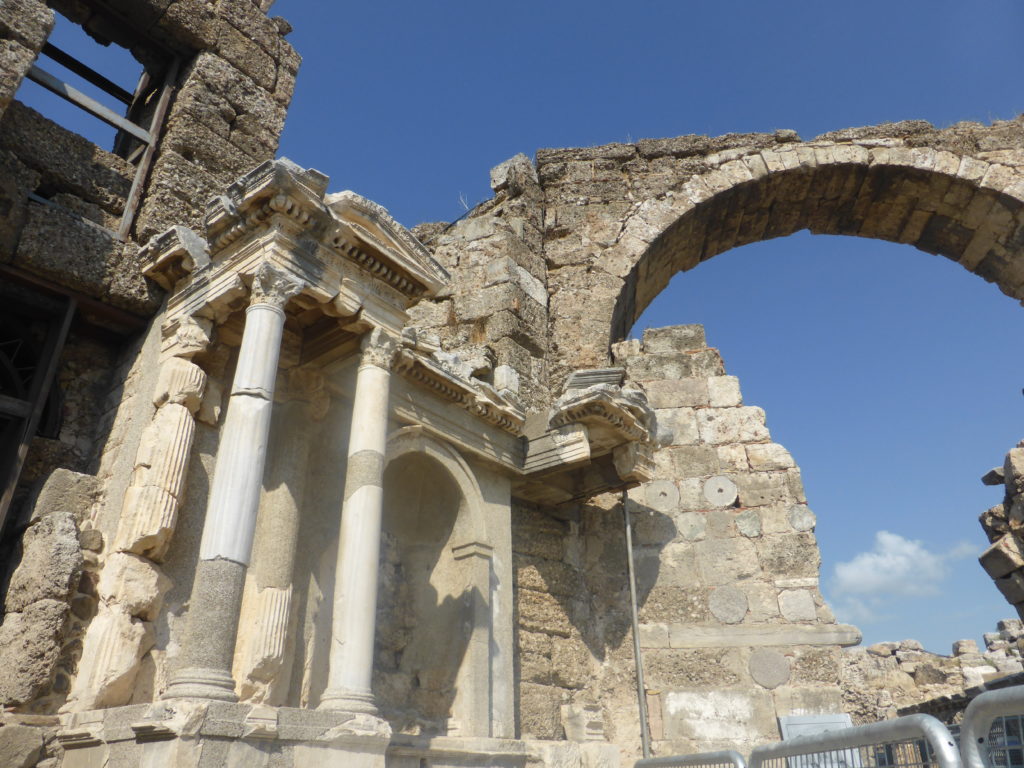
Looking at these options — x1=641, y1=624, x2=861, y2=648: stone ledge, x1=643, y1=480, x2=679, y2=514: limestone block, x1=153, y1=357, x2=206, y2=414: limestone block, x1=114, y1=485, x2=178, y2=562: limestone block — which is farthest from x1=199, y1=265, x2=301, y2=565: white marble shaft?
x1=643, y1=480, x2=679, y2=514: limestone block

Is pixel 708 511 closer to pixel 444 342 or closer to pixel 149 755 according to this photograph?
pixel 444 342

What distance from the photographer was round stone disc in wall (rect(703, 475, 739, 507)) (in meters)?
7.93

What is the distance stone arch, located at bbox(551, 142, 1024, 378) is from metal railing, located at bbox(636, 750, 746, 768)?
538 centimetres

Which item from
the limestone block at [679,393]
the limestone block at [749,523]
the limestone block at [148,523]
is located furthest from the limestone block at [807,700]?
the limestone block at [148,523]

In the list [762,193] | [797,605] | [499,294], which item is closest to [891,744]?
[797,605]

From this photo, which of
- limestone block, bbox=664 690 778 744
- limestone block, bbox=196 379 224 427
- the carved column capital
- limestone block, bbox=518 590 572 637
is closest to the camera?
limestone block, bbox=196 379 224 427

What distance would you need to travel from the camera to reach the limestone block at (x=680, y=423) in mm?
8312

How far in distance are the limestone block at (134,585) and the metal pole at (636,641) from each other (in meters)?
4.39

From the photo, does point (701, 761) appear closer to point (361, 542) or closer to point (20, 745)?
point (361, 542)

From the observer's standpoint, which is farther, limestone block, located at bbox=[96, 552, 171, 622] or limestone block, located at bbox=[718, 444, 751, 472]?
limestone block, located at bbox=[718, 444, 751, 472]

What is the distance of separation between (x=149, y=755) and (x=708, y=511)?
586 cm

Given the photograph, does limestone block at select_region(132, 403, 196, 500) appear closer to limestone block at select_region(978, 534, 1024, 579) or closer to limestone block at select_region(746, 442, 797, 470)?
limestone block at select_region(746, 442, 797, 470)

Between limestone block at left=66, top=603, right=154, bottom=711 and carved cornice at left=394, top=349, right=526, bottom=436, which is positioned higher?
carved cornice at left=394, top=349, right=526, bottom=436

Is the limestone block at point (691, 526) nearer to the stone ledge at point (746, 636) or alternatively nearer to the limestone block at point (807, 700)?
the stone ledge at point (746, 636)
